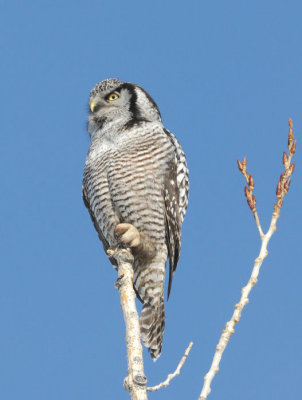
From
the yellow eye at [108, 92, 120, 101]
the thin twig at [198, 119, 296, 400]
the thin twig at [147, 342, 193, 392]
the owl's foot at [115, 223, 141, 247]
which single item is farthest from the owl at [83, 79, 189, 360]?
the thin twig at [198, 119, 296, 400]

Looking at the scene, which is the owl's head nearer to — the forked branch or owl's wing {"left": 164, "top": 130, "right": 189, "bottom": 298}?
owl's wing {"left": 164, "top": 130, "right": 189, "bottom": 298}

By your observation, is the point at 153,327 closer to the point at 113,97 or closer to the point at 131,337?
the point at 131,337

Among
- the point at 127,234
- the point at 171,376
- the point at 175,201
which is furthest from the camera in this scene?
the point at 175,201

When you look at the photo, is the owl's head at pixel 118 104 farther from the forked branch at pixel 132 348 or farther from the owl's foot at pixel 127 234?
the forked branch at pixel 132 348

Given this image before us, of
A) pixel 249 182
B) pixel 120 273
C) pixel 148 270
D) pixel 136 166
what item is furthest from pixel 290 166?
pixel 148 270

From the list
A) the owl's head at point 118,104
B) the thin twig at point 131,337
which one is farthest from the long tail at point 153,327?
the owl's head at point 118,104

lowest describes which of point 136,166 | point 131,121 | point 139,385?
point 139,385

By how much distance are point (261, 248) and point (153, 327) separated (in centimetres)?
299

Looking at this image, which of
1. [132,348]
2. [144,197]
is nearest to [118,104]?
[144,197]

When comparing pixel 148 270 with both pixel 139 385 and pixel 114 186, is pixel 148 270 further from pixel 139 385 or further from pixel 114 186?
pixel 139 385

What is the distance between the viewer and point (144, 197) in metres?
5.64

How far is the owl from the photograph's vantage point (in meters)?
5.62

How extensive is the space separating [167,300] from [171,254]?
0.46 m

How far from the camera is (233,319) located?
2.69m
